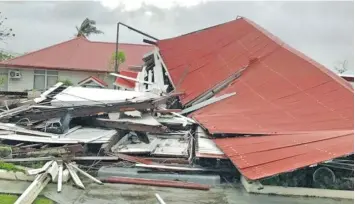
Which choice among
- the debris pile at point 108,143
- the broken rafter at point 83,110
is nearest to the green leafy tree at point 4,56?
the debris pile at point 108,143

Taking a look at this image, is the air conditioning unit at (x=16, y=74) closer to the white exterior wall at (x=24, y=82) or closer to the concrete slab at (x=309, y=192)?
the white exterior wall at (x=24, y=82)

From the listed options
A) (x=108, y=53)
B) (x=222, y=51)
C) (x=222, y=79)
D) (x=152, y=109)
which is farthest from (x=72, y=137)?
(x=108, y=53)

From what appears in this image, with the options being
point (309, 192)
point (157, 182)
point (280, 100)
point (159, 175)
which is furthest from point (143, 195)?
point (280, 100)

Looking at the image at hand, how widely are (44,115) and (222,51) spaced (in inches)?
303

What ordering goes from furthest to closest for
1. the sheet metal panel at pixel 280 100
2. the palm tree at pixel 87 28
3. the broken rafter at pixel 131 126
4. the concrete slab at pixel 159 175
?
the palm tree at pixel 87 28
the broken rafter at pixel 131 126
the sheet metal panel at pixel 280 100
the concrete slab at pixel 159 175

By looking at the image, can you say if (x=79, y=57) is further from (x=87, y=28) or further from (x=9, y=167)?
(x=9, y=167)

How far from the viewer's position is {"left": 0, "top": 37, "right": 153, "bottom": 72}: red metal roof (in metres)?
28.8

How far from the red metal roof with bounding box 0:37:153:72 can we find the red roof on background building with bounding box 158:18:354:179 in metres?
11.9

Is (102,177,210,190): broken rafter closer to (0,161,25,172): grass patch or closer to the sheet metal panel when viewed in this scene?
(0,161,25,172): grass patch

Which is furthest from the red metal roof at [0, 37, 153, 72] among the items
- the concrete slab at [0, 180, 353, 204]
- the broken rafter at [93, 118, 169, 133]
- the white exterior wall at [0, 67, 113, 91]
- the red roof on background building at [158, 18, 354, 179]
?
the concrete slab at [0, 180, 353, 204]

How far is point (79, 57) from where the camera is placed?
99.0 feet

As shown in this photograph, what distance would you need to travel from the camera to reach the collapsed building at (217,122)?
784 centimetres

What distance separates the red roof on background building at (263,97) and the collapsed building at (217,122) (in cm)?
2

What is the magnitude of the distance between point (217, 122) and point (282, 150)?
255cm
